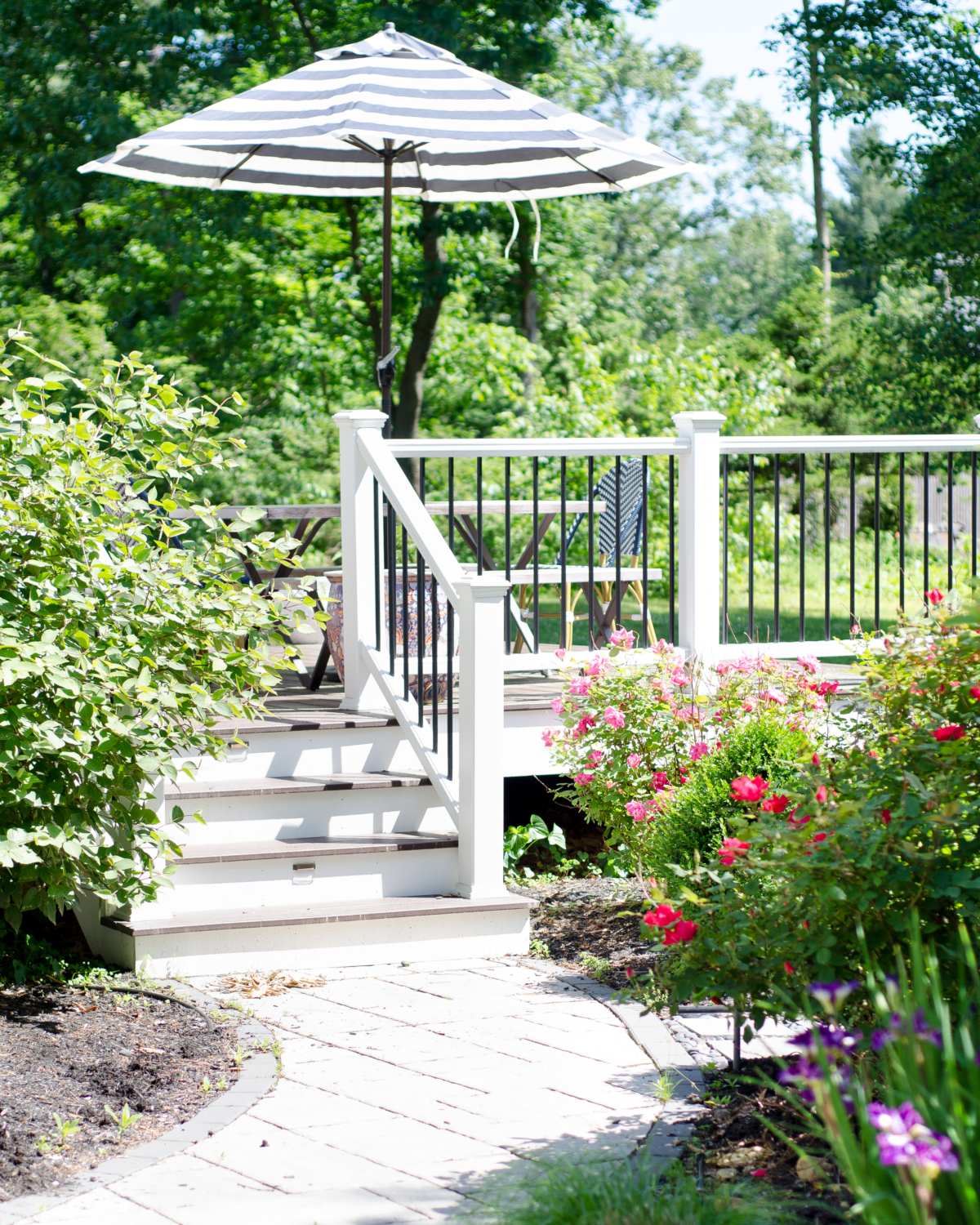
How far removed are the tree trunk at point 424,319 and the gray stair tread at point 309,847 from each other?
443 inches

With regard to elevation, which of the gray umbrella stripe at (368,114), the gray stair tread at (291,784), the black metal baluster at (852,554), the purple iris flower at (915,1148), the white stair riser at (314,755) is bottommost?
the gray stair tread at (291,784)

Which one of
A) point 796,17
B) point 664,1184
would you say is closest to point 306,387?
point 796,17

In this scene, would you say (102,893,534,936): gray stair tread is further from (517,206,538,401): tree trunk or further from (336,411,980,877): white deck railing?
(517,206,538,401): tree trunk

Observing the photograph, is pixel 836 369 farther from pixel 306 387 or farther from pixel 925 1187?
pixel 925 1187

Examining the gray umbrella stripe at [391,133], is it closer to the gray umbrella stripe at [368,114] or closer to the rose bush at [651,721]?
the gray umbrella stripe at [368,114]

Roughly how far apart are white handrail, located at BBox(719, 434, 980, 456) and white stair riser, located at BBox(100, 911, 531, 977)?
7.44 feet

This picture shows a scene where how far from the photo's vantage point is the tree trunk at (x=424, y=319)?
1481 centimetres

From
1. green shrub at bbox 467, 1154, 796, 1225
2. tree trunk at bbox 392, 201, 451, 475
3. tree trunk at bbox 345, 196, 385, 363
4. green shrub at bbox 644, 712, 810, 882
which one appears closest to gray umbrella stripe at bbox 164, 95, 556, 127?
green shrub at bbox 644, 712, 810, 882

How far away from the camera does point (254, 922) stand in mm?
4055

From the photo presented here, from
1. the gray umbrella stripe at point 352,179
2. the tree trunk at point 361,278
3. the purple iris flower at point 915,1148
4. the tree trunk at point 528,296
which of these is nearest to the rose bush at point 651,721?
the purple iris flower at point 915,1148

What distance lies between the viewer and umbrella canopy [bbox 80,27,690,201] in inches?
206

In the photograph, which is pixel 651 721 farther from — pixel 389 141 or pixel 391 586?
pixel 389 141

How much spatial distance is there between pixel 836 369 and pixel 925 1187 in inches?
714

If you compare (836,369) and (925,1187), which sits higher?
(836,369)
